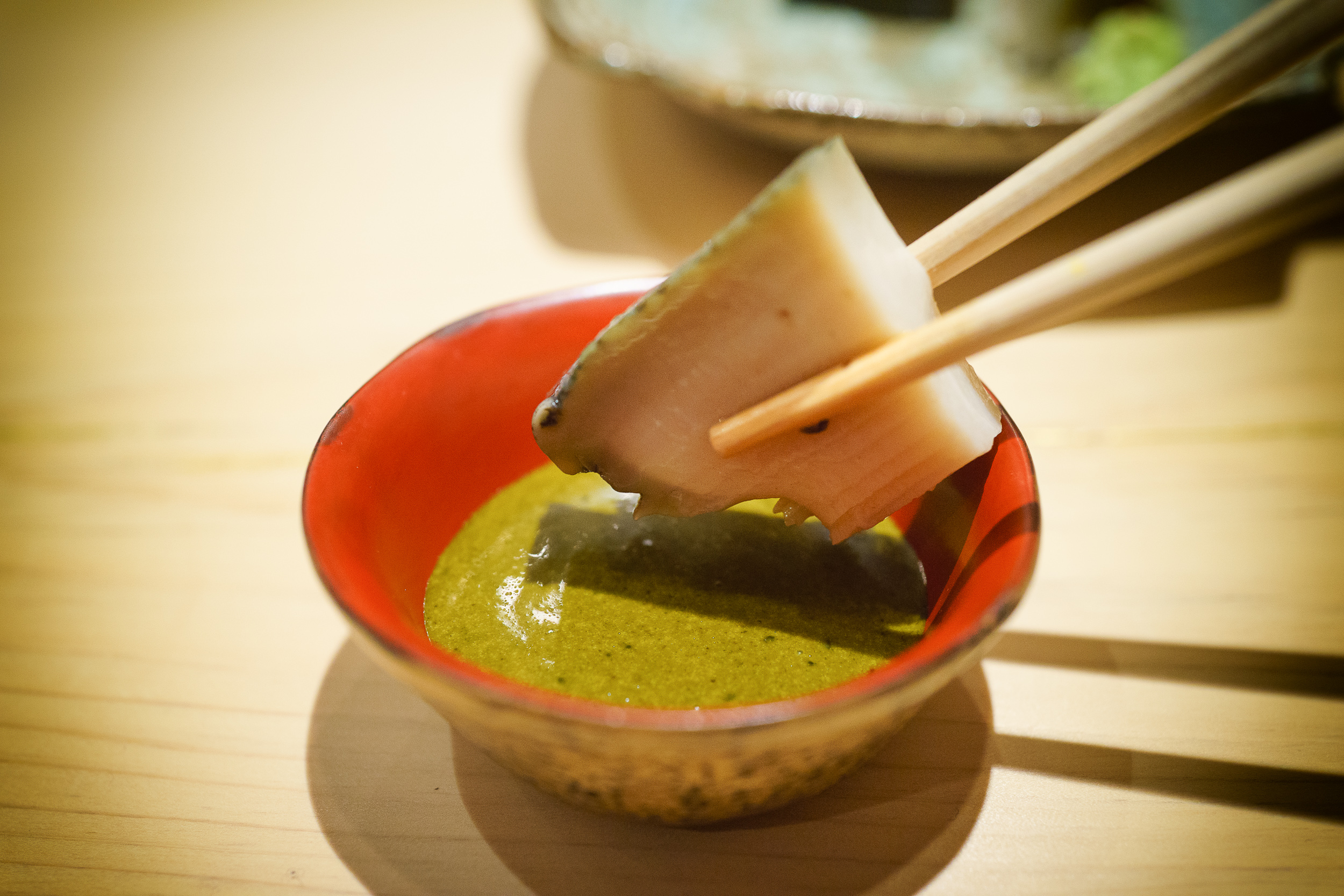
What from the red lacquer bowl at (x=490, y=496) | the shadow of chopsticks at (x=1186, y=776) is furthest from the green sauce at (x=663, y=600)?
the shadow of chopsticks at (x=1186, y=776)

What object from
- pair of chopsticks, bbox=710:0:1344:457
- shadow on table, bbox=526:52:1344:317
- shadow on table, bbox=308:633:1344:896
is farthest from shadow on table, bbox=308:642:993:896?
shadow on table, bbox=526:52:1344:317

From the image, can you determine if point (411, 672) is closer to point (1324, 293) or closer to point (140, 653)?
point (140, 653)

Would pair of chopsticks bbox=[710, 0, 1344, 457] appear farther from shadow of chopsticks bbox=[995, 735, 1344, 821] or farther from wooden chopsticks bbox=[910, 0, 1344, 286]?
shadow of chopsticks bbox=[995, 735, 1344, 821]

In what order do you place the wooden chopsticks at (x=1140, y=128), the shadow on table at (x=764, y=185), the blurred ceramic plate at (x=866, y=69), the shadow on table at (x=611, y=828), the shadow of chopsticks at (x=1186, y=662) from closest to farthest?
1. the wooden chopsticks at (x=1140, y=128)
2. the shadow on table at (x=611, y=828)
3. the shadow of chopsticks at (x=1186, y=662)
4. the blurred ceramic plate at (x=866, y=69)
5. the shadow on table at (x=764, y=185)

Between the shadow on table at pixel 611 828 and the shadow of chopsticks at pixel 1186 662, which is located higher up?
the shadow of chopsticks at pixel 1186 662

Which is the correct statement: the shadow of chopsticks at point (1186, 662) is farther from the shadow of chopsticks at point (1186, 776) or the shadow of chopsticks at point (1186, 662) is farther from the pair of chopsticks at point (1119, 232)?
the pair of chopsticks at point (1119, 232)

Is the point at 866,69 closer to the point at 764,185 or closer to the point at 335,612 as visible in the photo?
the point at 764,185
